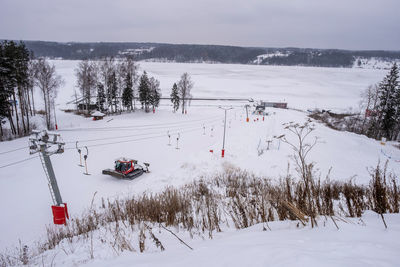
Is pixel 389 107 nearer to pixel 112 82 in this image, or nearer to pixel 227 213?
pixel 227 213

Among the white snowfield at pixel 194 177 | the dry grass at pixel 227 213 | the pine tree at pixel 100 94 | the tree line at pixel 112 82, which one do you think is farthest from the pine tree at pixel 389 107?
the pine tree at pixel 100 94

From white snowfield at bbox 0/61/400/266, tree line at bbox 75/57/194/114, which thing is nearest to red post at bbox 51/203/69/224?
white snowfield at bbox 0/61/400/266

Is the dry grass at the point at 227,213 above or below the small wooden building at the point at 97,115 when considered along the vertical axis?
above

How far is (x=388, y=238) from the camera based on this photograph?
→ 2656 millimetres

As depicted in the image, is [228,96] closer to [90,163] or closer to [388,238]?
[90,163]

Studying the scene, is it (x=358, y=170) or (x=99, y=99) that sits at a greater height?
(x=99, y=99)

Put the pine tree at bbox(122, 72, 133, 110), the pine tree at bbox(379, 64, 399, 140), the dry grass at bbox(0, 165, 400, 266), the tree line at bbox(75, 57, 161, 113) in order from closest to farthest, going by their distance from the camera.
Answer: the dry grass at bbox(0, 165, 400, 266) < the pine tree at bbox(379, 64, 399, 140) < the tree line at bbox(75, 57, 161, 113) < the pine tree at bbox(122, 72, 133, 110)

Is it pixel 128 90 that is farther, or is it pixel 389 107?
pixel 128 90

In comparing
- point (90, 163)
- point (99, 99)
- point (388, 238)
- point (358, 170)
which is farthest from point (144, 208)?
point (99, 99)

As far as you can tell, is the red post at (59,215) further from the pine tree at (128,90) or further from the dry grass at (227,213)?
the pine tree at (128,90)

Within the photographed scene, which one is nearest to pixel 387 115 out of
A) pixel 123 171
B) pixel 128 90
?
pixel 123 171

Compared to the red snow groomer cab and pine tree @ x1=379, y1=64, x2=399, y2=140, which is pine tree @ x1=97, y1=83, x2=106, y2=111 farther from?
pine tree @ x1=379, y1=64, x2=399, y2=140

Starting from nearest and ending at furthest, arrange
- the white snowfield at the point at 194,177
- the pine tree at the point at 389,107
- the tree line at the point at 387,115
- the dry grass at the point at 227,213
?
1. the white snowfield at the point at 194,177
2. the dry grass at the point at 227,213
3. the pine tree at the point at 389,107
4. the tree line at the point at 387,115

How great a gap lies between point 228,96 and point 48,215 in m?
67.6
